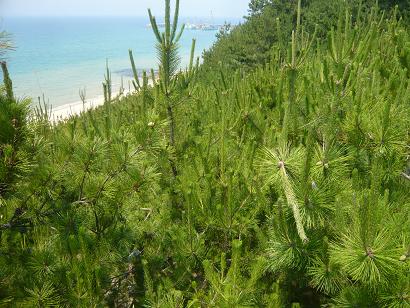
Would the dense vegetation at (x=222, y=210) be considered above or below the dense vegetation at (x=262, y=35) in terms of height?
below

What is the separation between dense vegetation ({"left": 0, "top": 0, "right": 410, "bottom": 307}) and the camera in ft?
5.56

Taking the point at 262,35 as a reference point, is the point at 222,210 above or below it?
below

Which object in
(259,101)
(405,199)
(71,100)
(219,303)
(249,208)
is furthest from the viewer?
(71,100)

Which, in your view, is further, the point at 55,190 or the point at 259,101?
the point at 259,101

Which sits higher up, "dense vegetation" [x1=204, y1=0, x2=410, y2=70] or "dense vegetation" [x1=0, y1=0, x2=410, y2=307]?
"dense vegetation" [x1=204, y1=0, x2=410, y2=70]

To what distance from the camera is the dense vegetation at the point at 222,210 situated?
1694 mm

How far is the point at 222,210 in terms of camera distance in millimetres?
2389

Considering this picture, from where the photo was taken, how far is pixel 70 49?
73.7 meters

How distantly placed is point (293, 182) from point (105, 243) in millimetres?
1381

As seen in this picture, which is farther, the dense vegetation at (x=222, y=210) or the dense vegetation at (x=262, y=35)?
the dense vegetation at (x=262, y=35)

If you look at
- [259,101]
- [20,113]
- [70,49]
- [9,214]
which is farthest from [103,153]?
[70,49]

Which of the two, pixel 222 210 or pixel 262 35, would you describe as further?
pixel 262 35

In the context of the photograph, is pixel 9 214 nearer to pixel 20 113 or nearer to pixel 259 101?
pixel 20 113

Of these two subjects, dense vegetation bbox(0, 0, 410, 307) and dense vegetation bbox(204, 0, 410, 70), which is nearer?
dense vegetation bbox(0, 0, 410, 307)
